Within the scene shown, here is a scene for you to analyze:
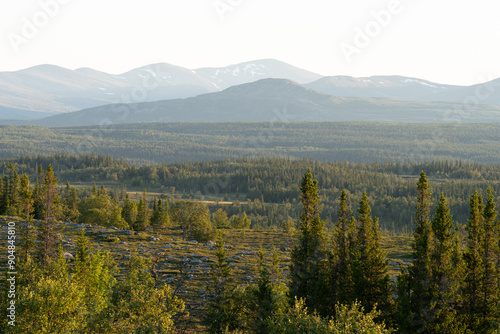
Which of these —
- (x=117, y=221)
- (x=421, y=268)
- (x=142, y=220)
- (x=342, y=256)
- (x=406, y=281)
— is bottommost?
(x=117, y=221)

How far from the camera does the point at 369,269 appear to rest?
49562mm

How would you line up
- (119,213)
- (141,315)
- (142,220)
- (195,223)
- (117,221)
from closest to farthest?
(141,315)
(195,223)
(117,221)
(142,220)
(119,213)

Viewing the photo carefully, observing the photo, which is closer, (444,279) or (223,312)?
(444,279)

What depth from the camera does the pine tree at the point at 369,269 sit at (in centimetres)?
4838

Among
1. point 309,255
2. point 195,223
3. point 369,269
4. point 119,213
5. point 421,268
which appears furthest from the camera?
point 119,213

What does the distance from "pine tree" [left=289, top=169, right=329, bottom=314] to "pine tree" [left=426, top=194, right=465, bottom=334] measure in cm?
1050

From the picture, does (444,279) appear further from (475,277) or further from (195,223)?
(195,223)

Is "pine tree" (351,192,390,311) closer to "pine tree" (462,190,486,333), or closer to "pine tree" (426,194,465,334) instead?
"pine tree" (426,194,465,334)

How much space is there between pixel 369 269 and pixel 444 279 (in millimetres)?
6907

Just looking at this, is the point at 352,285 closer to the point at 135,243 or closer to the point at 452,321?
the point at 452,321

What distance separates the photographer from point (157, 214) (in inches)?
4508

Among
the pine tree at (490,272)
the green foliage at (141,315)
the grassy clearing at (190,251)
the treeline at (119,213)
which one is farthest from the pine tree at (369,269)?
the treeline at (119,213)

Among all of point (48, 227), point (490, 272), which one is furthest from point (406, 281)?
point (48, 227)

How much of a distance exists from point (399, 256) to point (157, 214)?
54400 millimetres
